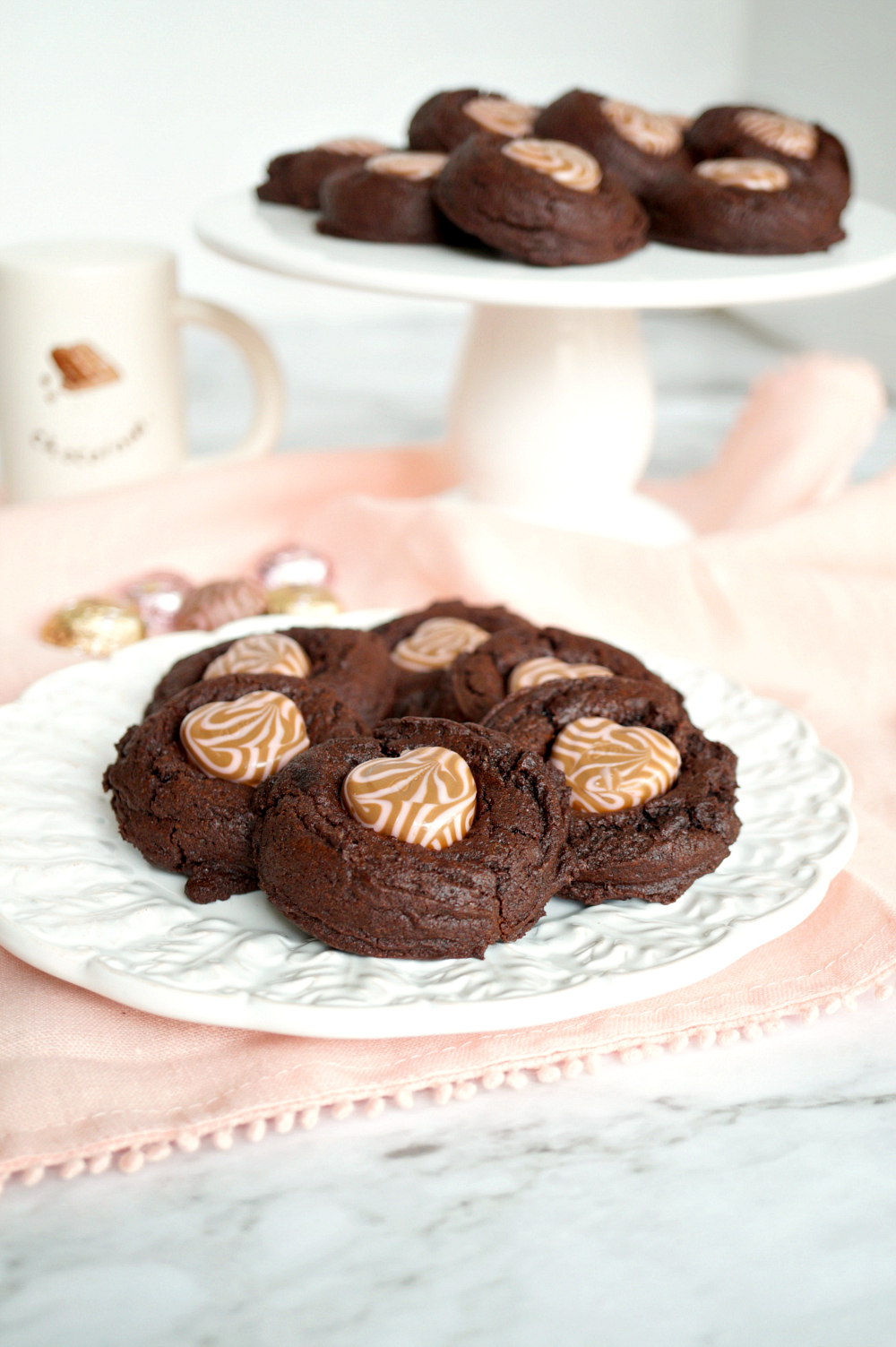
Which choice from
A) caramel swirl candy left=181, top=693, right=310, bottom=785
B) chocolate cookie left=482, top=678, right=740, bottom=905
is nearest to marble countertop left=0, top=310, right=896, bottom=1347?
chocolate cookie left=482, top=678, right=740, bottom=905

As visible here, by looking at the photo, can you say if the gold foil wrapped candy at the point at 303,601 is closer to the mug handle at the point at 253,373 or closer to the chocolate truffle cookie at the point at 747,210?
the mug handle at the point at 253,373

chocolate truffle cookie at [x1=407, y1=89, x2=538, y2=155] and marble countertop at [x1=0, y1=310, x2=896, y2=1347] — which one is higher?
chocolate truffle cookie at [x1=407, y1=89, x2=538, y2=155]

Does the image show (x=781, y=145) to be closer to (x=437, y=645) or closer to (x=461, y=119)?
(x=461, y=119)

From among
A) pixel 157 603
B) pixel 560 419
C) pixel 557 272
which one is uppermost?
pixel 557 272

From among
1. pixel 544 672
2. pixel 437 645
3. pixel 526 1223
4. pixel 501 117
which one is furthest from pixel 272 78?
pixel 526 1223

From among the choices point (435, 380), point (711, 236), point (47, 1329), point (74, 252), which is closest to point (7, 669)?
point (74, 252)

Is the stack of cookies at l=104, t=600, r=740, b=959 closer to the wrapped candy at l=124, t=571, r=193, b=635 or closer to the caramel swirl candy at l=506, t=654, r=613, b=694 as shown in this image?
the caramel swirl candy at l=506, t=654, r=613, b=694

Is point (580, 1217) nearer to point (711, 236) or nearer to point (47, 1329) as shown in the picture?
point (47, 1329)
